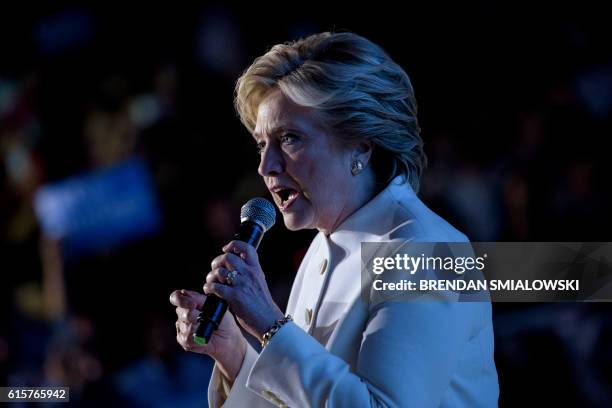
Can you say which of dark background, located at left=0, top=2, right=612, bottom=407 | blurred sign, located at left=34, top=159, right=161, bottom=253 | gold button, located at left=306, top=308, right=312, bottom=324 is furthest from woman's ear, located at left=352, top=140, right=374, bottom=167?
blurred sign, located at left=34, top=159, right=161, bottom=253

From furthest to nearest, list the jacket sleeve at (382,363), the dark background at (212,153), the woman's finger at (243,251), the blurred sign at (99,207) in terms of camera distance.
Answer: the blurred sign at (99,207) < the dark background at (212,153) < the woman's finger at (243,251) < the jacket sleeve at (382,363)

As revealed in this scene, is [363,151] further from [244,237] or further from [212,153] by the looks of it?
[212,153]

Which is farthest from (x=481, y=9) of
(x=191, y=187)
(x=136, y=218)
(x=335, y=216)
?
(x=335, y=216)

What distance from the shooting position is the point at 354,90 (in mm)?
1632

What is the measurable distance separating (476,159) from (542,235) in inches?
17.9

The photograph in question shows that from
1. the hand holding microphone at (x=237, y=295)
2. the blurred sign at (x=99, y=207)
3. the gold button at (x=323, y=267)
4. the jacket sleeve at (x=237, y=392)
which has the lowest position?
the blurred sign at (x=99, y=207)

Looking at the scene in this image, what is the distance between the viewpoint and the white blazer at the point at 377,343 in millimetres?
1400

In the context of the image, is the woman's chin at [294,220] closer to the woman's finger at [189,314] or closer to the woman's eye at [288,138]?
the woman's eye at [288,138]

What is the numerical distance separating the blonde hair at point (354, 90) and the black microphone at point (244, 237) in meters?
0.21

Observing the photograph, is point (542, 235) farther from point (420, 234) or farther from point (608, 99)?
point (420, 234)

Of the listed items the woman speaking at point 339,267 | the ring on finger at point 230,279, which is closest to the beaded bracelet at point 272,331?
the woman speaking at point 339,267

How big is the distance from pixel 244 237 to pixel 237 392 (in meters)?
0.40

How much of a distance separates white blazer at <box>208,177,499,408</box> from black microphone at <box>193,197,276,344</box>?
4.2 inches

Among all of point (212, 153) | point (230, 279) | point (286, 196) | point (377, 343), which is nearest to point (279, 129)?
point (286, 196)
